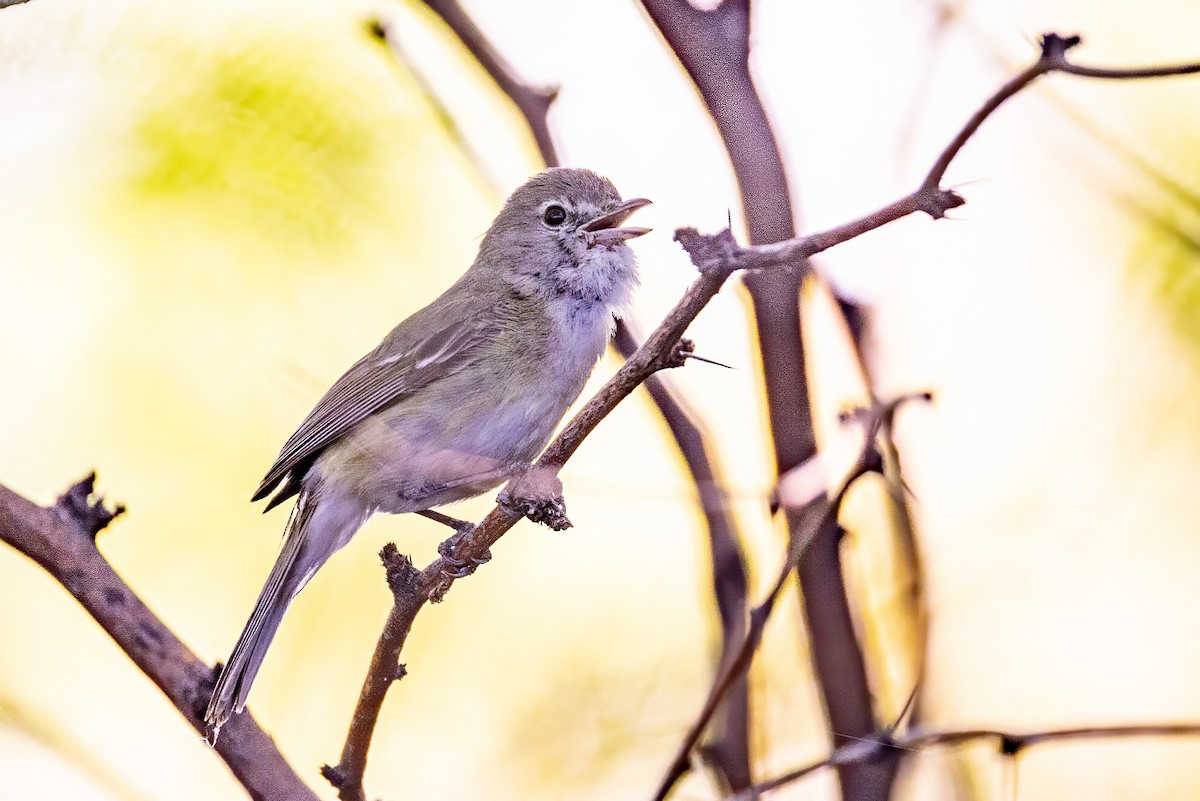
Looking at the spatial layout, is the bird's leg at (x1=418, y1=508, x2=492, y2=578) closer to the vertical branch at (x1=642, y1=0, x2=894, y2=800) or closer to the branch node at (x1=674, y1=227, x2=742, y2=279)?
the vertical branch at (x1=642, y1=0, x2=894, y2=800)

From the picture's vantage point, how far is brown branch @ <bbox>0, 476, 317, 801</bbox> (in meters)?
2.29

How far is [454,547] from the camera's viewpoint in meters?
2.78

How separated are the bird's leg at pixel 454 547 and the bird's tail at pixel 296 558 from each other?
0.30 metres

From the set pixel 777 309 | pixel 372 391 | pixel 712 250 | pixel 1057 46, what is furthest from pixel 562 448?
pixel 372 391

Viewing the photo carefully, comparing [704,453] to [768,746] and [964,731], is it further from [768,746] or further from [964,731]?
[964,731]

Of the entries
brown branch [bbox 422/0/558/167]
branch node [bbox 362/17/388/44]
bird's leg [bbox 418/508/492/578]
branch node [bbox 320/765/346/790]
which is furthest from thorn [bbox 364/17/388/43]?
branch node [bbox 320/765/346/790]

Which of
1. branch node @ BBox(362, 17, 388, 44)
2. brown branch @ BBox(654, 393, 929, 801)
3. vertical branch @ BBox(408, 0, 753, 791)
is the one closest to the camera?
brown branch @ BBox(654, 393, 929, 801)

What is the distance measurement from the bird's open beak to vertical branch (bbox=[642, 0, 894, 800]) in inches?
61.5

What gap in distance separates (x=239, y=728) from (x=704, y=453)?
109 centimetres

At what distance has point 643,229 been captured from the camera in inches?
152

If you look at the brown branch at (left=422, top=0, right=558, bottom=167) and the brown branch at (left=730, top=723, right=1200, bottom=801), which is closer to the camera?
the brown branch at (left=730, top=723, right=1200, bottom=801)

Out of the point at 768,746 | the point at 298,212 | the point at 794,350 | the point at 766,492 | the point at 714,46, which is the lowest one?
the point at 768,746

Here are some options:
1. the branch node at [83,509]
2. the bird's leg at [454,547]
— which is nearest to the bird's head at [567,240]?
the bird's leg at [454,547]

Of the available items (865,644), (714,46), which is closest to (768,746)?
(865,644)
